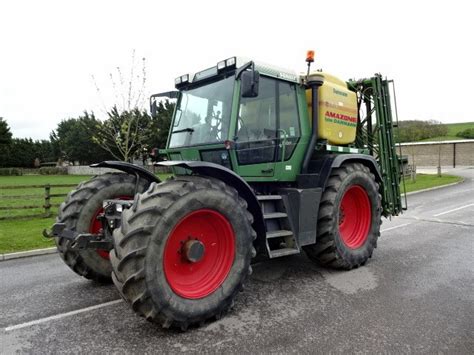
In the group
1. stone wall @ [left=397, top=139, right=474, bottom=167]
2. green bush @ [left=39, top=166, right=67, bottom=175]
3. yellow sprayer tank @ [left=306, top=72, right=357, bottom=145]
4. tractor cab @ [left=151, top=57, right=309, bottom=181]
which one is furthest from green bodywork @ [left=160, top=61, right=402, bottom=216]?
green bush @ [left=39, top=166, right=67, bottom=175]

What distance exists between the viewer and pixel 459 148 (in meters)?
40.3

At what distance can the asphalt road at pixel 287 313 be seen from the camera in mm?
2949

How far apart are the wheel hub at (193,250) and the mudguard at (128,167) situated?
4.84 ft

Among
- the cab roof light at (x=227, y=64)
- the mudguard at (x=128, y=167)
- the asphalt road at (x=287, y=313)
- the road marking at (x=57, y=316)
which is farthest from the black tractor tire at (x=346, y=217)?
the road marking at (x=57, y=316)

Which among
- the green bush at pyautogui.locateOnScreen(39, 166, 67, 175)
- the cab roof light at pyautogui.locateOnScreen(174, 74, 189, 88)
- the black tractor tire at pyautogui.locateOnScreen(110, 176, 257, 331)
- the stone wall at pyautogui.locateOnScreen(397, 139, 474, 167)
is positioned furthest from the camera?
the green bush at pyautogui.locateOnScreen(39, 166, 67, 175)

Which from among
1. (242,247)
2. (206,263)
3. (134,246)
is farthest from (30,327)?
(242,247)

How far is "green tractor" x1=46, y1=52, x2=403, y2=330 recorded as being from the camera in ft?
10.0

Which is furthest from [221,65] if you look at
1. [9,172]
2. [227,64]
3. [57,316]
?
[9,172]

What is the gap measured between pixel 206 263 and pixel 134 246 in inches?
35.2

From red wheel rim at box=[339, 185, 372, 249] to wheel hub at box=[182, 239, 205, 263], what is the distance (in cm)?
269

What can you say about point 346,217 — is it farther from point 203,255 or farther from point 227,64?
point 227,64

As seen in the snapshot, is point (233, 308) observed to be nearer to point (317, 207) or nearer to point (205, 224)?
point (205, 224)

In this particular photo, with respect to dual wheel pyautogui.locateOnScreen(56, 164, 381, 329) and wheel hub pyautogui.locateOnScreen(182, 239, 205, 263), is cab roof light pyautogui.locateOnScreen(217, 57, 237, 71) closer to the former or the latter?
dual wheel pyautogui.locateOnScreen(56, 164, 381, 329)

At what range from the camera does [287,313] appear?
3561 mm
